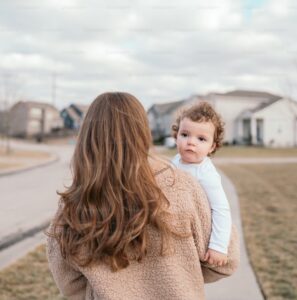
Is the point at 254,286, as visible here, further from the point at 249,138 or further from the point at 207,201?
the point at 249,138

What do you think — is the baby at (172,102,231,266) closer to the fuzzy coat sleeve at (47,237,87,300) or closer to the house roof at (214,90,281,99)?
the fuzzy coat sleeve at (47,237,87,300)

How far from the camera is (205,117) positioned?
216 cm

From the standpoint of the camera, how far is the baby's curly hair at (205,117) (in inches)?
84.8

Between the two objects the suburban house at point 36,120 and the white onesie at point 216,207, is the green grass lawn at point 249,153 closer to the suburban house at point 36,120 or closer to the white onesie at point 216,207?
the white onesie at point 216,207

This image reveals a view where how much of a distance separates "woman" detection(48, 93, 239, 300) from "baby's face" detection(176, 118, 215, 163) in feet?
0.74

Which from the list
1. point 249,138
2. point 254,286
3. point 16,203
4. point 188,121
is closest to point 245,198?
point 16,203

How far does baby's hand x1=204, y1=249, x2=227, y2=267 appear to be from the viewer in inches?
77.4

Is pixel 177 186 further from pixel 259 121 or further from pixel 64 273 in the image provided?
pixel 259 121

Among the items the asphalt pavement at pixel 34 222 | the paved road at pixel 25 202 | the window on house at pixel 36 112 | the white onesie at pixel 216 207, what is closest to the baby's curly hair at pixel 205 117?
the white onesie at pixel 216 207

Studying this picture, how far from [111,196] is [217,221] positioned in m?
0.46

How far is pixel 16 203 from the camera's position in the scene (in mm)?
10836

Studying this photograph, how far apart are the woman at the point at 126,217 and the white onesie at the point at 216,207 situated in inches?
1.4

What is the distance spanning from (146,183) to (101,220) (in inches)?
8.4

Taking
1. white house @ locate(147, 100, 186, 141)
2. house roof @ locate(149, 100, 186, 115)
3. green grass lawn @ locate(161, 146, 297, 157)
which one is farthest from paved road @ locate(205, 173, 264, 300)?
house roof @ locate(149, 100, 186, 115)
